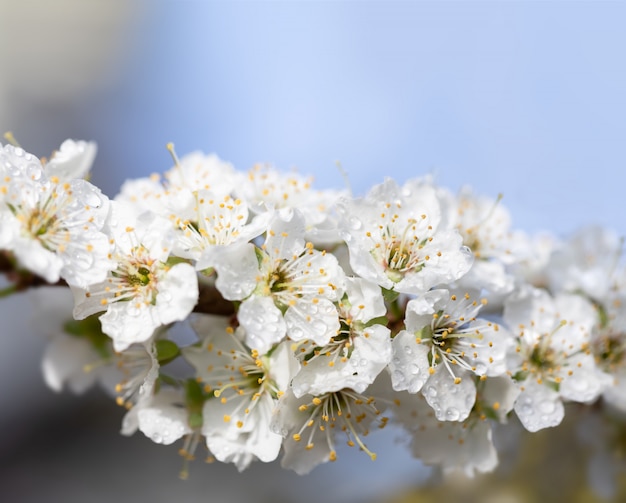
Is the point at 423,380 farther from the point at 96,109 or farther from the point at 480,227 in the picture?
the point at 96,109

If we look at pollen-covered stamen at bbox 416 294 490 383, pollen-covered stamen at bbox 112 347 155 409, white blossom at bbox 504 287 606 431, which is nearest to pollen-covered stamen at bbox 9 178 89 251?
pollen-covered stamen at bbox 112 347 155 409

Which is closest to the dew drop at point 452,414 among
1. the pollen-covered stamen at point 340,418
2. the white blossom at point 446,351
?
the white blossom at point 446,351

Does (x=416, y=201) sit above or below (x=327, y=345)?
above

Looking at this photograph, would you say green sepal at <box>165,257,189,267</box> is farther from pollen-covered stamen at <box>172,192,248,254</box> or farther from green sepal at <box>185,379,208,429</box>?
green sepal at <box>185,379,208,429</box>

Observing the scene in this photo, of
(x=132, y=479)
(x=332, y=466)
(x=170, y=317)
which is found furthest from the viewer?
(x=132, y=479)

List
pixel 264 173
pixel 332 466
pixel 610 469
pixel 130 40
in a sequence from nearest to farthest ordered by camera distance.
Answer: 1. pixel 264 173
2. pixel 610 469
3. pixel 332 466
4. pixel 130 40

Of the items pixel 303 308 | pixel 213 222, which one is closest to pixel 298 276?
pixel 303 308

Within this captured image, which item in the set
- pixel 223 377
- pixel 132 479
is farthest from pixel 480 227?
pixel 132 479
